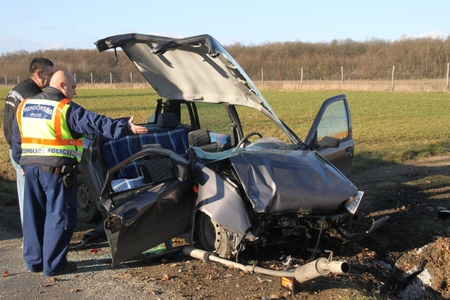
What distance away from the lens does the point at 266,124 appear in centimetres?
1761

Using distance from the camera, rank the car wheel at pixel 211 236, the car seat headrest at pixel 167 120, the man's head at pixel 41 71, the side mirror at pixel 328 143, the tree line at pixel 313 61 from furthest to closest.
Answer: the tree line at pixel 313 61 < the car seat headrest at pixel 167 120 < the side mirror at pixel 328 143 < the man's head at pixel 41 71 < the car wheel at pixel 211 236

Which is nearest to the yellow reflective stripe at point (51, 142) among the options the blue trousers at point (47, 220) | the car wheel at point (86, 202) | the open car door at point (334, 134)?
the blue trousers at point (47, 220)

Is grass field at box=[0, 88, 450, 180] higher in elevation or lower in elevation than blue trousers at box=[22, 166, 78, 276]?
lower

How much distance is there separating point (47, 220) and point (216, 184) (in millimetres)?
1554

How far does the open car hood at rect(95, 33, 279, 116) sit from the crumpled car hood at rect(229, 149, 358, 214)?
25.4 inches

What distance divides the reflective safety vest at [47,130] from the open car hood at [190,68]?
1.51 m

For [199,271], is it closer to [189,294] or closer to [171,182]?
[189,294]

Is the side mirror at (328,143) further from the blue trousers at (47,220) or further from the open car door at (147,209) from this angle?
the blue trousers at (47,220)

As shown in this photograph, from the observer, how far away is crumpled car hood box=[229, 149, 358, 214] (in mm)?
4348

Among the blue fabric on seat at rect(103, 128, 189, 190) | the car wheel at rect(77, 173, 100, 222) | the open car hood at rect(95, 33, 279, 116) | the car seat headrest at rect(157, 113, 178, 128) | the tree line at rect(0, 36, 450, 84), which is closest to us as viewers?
the open car hood at rect(95, 33, 279, 116)

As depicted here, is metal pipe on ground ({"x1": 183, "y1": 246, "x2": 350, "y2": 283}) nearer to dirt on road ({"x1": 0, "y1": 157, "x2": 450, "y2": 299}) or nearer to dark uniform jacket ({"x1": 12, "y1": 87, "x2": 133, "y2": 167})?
dirt on road ({"x1": 0, "y1": 157, "x2": 450, "y2": 299})

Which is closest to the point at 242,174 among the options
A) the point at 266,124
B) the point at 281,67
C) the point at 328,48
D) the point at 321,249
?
the point at 321,249

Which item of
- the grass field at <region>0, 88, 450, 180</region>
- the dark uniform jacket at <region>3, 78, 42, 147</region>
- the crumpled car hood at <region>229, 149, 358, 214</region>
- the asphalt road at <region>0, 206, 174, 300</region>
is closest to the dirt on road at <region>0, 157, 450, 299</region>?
the asphalt road at <region>0, 206, 174, 300</region>

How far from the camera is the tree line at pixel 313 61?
52.4 metres
